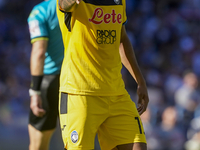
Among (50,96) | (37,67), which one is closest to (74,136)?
(37,67)

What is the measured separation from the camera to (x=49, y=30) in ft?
11.9

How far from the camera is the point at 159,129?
23.2 feet

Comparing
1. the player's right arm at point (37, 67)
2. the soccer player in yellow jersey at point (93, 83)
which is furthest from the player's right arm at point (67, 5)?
the player's right arm at point (37, 67)

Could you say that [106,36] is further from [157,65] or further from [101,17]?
[157,65]

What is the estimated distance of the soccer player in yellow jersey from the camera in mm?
2438

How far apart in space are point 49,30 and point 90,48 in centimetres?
126

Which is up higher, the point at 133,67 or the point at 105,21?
the point at 105,21

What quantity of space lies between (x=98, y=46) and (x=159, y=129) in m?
4.92

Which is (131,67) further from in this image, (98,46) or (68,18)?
(68,18)

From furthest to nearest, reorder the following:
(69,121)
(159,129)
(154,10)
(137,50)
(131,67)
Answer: (154,10), (137,50), (159,129), (131,67), (69,121)

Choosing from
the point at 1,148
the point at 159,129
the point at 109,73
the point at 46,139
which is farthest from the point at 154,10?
the point at 109,73

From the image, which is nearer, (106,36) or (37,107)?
(106,36)

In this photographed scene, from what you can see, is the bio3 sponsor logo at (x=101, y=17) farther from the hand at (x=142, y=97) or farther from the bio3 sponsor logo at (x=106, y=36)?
the hand at (x=142, y=97)

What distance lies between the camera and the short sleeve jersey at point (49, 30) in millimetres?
3558
